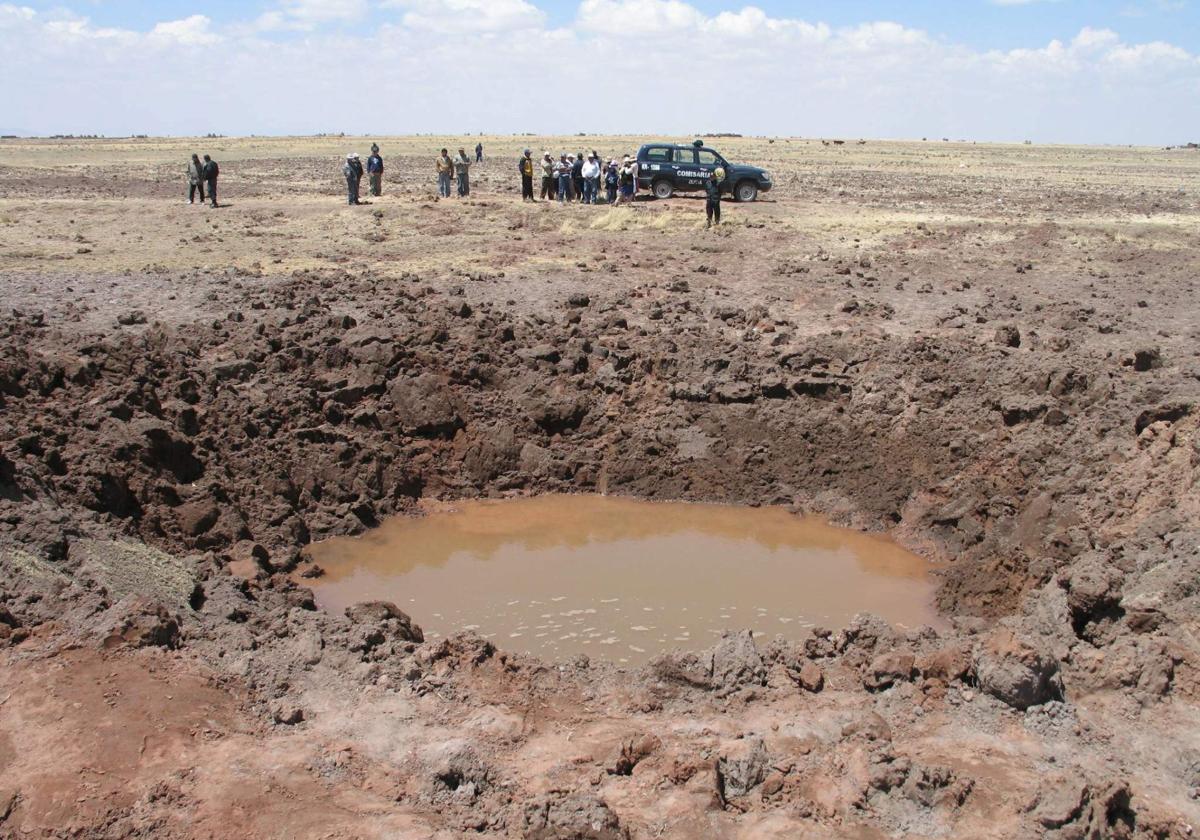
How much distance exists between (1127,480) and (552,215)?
14.5 meters

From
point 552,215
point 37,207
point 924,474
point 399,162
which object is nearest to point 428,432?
point 924,474

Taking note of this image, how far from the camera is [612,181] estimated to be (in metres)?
24.9

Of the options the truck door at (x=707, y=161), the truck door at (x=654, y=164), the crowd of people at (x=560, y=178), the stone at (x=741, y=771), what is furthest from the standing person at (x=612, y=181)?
the stone at (x=741, y=771)

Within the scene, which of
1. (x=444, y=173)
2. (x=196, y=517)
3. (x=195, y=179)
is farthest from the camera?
(x=444, y=173)

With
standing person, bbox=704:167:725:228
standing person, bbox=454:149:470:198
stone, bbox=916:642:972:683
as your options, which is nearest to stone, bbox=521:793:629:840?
stone, bbox=916:642:972:683

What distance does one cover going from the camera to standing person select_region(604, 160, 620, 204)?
81.6 ft

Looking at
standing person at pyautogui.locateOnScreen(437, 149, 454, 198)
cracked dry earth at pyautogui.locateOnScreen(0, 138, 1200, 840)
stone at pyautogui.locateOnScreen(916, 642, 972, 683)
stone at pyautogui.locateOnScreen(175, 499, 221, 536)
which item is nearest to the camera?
cracked dry earth at pyautogui.locateOnScreen(0, 138, 1200, 840)

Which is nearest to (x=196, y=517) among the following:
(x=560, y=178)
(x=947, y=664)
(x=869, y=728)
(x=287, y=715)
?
(x=287, y=715)

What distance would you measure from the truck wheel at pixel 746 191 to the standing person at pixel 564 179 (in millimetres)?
4241

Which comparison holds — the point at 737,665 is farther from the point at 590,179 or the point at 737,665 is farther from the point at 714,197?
the point at 590,179

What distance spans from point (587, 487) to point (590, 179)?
13.3 meters

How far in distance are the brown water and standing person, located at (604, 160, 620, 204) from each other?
1379 centimetres

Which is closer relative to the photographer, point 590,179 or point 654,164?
point 590,179

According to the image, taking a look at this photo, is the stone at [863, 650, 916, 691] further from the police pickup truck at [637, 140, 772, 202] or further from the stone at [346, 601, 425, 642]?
the police pickup truck at [637, 140, 772, 202]
